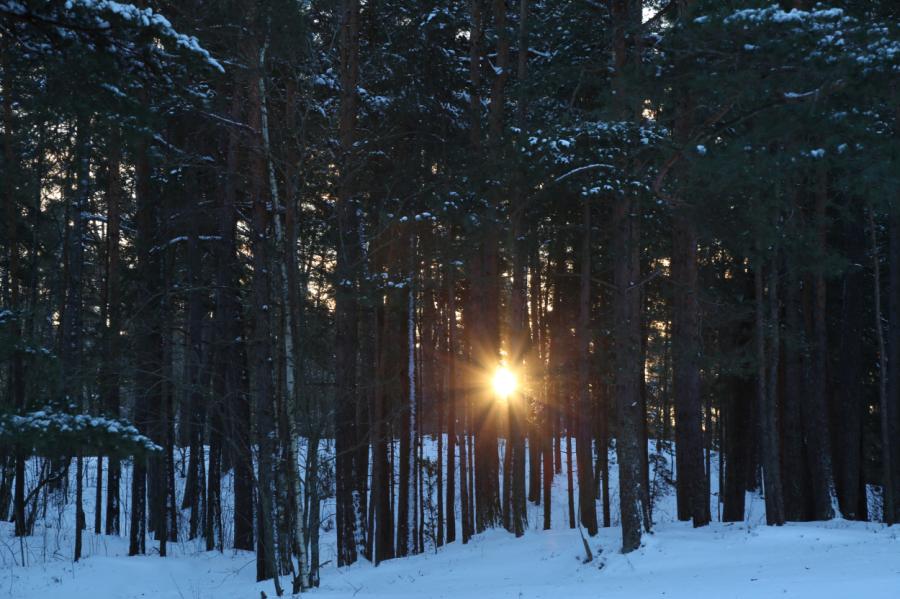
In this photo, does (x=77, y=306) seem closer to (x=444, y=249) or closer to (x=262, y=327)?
(x=262, y=327)

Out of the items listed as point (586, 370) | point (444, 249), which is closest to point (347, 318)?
point (444, 249)

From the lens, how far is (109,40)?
736 centimetres

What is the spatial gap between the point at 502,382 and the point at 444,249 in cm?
431

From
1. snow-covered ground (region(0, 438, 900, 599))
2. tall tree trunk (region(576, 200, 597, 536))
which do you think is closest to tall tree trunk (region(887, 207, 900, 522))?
snow-covered ground (region(0, 438, 900, 599))

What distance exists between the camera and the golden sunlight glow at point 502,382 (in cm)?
1589

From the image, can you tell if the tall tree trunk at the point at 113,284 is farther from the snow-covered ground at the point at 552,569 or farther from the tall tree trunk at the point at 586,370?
the tall tree trunk at the point at 586,370

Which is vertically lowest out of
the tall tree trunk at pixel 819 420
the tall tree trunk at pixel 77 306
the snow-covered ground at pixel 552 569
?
the snow-covered ground at pixel 552 569

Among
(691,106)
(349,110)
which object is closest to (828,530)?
(691,106)

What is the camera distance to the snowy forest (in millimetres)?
9141

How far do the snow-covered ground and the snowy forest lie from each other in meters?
0.11

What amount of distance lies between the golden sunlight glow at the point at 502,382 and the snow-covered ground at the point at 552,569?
3102 millimetres

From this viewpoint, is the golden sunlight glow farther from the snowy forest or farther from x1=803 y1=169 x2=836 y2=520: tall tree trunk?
x1=803 y1=169 x2=836 y2=520: tall tree trunk

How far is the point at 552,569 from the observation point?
39.4ft

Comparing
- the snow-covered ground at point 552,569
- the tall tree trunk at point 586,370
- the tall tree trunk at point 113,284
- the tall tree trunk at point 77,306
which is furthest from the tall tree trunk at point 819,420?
the tall tree trunk at point 77,306
